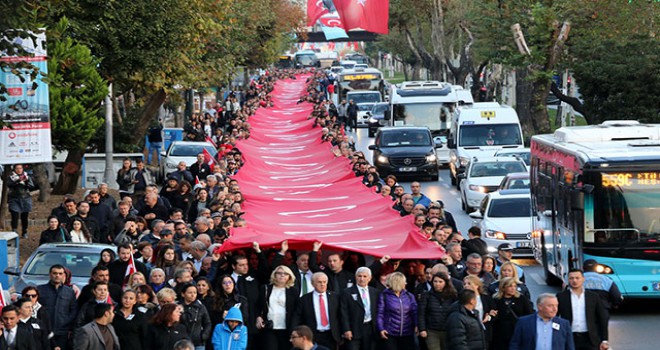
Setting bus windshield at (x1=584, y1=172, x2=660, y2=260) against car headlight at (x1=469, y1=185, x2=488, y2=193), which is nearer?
bus windshield at (x1=584, y1=172, x2=660, y2=260)

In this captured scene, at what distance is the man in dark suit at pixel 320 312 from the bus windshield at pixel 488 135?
81.9ft

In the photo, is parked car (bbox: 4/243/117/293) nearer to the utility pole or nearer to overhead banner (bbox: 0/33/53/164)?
overhead banner (bbox: 0/33/53/164)

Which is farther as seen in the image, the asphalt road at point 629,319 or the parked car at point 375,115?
the parked car at point 375,115

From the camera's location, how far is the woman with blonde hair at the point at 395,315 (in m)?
14.4

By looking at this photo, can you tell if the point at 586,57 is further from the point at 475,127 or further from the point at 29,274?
the point at 29,274

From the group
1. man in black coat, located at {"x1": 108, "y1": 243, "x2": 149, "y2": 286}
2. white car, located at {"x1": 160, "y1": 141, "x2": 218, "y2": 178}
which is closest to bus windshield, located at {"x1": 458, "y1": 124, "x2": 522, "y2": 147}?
white car, located at {"x1": 160, "y1": 141, "x2": 218, "y2": 178}

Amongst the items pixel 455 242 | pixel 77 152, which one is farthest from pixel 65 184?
pixel 455 242

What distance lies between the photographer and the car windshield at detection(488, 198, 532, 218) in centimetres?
2522

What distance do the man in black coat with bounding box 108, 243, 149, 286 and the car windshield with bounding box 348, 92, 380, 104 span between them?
54.9 meters

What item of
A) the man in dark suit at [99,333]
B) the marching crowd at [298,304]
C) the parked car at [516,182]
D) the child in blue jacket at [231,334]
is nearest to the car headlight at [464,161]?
the parked car at [516,182]

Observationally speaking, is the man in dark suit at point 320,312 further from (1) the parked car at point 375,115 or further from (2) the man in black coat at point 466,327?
(1) the parked car at point 375,115

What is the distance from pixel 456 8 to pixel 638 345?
62.7m

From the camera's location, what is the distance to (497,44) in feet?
171

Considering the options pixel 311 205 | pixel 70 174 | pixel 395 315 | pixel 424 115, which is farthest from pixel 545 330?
pixel 424 115
